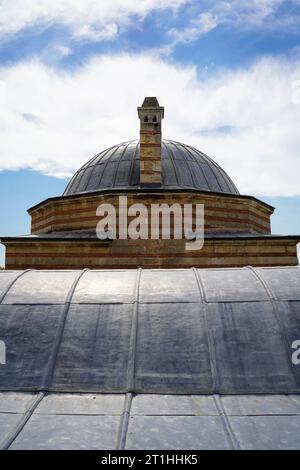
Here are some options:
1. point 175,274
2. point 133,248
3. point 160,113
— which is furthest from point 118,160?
point 175,274

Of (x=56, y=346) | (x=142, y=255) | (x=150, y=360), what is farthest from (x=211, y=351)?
(x=142, y=255)

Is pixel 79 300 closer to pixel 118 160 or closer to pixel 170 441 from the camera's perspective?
pixel 170 441

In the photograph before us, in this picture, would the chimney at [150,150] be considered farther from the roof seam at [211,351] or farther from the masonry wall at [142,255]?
the roof seam at [211,351]

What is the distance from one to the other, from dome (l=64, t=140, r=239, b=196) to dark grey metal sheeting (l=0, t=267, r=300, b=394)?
324 inches

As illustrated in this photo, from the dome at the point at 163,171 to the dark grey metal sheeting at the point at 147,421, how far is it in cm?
970

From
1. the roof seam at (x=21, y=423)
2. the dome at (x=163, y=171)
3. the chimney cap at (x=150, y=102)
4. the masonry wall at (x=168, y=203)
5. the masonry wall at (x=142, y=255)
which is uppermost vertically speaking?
the chimney cap at (x=150, y=102)

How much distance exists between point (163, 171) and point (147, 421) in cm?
1103

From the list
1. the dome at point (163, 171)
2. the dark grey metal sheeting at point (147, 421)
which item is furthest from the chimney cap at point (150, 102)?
the dark grey metal sheeting at point (147, 421)

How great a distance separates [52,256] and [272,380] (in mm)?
8638

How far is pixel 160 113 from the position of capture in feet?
42.2

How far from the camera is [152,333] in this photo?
432 cm

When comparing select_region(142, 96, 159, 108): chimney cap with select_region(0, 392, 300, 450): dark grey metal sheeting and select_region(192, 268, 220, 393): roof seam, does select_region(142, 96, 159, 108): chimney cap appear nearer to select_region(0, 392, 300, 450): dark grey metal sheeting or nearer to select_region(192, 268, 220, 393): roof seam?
select_region(192, 268, 220, 393): roof seam

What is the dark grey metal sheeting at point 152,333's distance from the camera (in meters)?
3.88

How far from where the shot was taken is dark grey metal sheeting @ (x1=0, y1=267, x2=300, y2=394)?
3877 millimetres
